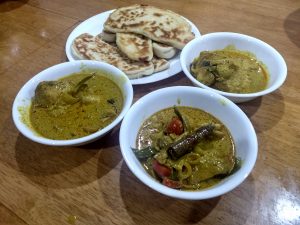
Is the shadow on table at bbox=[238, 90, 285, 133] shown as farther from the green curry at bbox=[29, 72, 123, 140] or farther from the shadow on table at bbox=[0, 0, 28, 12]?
the shadow on table at bbox=[0, 0, 28, 12]

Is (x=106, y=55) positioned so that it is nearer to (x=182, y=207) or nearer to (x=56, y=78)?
(x=56, y=78)

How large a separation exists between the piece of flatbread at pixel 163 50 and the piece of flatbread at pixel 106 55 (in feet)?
A: 0.40

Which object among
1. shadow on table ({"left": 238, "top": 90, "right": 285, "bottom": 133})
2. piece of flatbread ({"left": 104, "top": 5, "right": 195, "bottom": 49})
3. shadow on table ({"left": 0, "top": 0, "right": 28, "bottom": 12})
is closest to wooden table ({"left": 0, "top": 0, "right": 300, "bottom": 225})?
shadow on table ({"left": 238, "top": 90, "right": 285, "bottom": 133})

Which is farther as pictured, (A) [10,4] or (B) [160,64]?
(A) [10,4]

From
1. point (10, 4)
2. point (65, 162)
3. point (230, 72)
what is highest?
point (230, 72)

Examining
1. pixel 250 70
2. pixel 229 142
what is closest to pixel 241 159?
pixel 229 142

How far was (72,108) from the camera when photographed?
1.47m

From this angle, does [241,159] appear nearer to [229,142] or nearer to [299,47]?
[229,142]

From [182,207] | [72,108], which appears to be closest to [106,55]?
[72,108]

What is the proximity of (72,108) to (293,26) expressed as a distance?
1607 mm

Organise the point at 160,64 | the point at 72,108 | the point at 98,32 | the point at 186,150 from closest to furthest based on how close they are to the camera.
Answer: the point at 186,150 → the point at 72,108 → the point at 160,64 → the point at 98,32

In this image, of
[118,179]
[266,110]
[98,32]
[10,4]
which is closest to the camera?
[118,179]

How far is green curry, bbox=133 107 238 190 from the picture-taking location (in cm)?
113

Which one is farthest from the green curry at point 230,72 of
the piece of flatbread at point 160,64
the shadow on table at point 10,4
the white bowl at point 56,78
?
the shadow on table at point 10,4
